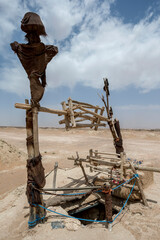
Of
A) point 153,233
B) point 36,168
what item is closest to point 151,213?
point 153,233

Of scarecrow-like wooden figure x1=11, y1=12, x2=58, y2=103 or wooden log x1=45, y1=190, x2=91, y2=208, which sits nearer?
scarecrow-like wooden figure x1=11, y1=12, x2=58, y2=103

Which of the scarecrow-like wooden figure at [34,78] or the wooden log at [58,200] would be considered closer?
the scarecrow-like wooden figure at [34,78]

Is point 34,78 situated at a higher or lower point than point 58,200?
higher

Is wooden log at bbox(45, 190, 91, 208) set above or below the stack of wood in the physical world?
below

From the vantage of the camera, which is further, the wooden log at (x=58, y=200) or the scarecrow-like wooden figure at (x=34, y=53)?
the wooden log at (x=58, y=200)

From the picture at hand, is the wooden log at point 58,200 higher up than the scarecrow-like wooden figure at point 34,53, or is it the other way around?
the scarecrow-like wooden figure at point 34,53

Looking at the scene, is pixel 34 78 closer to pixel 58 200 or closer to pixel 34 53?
pixel 34 53

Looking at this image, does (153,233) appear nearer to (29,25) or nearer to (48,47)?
(48,47)

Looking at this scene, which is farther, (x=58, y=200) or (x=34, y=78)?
(x=58, y=200)

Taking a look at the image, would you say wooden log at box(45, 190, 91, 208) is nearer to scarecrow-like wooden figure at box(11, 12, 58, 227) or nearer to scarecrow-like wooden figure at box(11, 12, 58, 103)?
scarecrow-like wooden figure at box(11, 12, 58, 227)

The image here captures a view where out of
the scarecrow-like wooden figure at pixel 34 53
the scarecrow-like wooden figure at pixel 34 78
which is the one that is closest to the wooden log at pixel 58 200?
the scarecrow-like wooden figure at pixel 34 78

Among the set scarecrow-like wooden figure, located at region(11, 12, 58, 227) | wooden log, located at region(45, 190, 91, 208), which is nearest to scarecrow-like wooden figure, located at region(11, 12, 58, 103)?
scarecrow-like wooden figure, located at region(11, 12, 58, 227)

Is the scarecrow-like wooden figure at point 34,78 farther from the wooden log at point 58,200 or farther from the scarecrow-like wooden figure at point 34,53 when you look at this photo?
the wooden log at point 58,200

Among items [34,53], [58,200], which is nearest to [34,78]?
[34,53]
